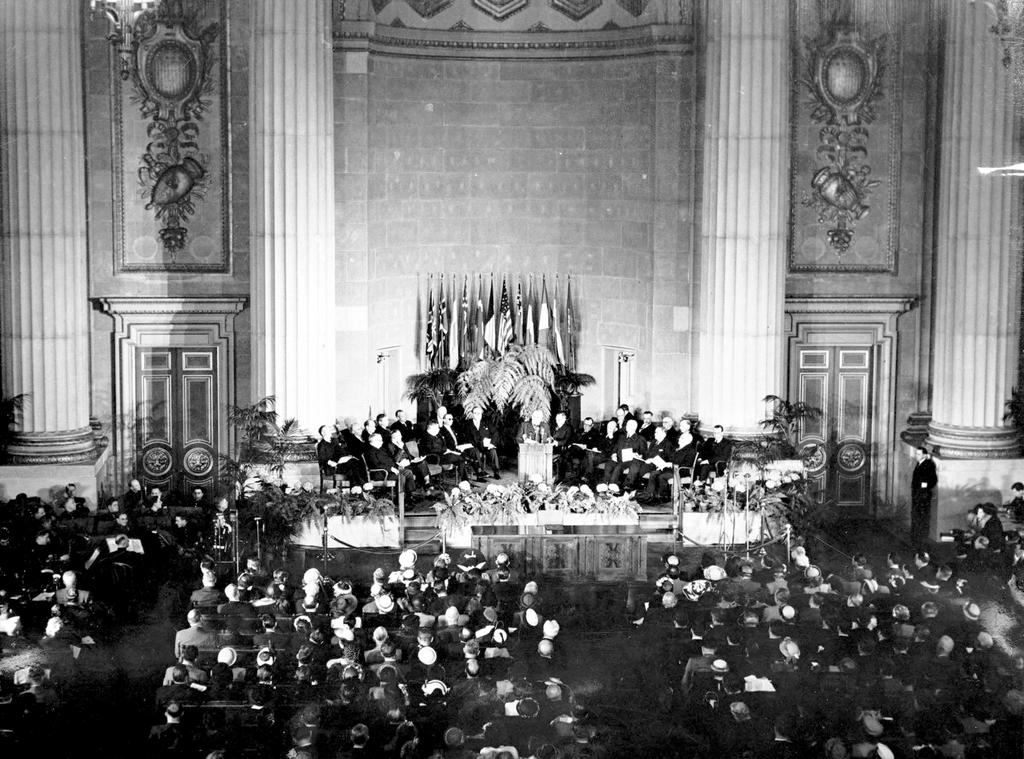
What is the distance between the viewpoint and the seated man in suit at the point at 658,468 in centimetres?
2806

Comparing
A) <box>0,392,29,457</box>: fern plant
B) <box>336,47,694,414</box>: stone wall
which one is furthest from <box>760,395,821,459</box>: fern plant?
<box>0,392,29,457</box>: fern plant

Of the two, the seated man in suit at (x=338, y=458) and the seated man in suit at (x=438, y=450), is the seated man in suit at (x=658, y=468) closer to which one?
the seated man in suit at (x=438, y=450)

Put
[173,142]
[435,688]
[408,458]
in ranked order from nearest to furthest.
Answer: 1. [435,688]
2. [408,458]
3. [173,142]

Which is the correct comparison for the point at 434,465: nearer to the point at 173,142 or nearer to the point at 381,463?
the point at 381,463

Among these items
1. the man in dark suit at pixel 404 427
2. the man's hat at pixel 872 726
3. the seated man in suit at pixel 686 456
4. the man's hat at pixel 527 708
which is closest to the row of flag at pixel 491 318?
the man in dark suit at pixel 404 427

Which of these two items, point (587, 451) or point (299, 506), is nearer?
point (299, 506)

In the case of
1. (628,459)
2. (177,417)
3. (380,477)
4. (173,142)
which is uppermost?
(173,142)

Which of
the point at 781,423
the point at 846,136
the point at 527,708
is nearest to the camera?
the point at 527,708

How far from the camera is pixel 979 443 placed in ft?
93.4

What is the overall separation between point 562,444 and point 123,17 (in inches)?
395

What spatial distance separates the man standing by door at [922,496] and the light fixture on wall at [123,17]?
565 inches

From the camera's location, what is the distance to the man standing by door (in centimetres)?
2848

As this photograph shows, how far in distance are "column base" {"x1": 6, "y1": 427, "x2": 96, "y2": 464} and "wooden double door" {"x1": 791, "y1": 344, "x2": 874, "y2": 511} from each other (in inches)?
485

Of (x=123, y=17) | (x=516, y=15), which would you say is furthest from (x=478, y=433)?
(x=123, y=17)
